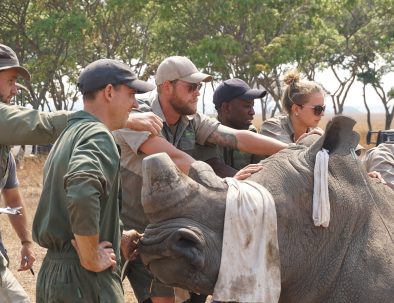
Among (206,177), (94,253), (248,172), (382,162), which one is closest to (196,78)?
(382,162)

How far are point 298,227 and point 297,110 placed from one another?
2729mm

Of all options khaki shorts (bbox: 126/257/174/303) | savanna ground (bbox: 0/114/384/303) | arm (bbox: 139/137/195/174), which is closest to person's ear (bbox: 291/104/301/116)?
A: savanna ground (bbox: 0/114/384/303)

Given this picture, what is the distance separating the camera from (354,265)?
3617mm

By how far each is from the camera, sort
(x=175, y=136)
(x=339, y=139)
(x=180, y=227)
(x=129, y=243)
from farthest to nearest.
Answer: (x=175, y=136), (x=129, y=243), (x=339, y=139), (x=180, y=227)

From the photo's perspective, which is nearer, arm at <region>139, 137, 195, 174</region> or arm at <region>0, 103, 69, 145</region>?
arm at <region>0, 103, 69, 145</region>

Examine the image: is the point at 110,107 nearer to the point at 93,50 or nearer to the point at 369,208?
the point at 369,208

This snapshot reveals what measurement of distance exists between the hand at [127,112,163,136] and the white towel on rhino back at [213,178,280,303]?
1773 millimetres

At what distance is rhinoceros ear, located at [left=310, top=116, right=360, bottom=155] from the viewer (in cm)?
369

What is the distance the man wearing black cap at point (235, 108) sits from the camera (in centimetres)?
643

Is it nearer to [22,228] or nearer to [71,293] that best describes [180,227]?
[71,293]

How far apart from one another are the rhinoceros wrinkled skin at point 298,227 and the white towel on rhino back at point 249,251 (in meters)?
0.03

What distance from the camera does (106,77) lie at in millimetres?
4371

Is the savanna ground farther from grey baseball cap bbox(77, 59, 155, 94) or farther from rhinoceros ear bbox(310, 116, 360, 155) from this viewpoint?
grey baseball cap bbox(77, 59, 155, 94)

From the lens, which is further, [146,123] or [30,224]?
[30,224]
